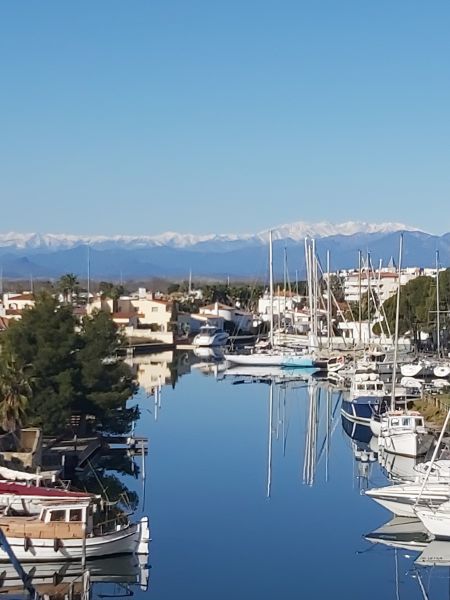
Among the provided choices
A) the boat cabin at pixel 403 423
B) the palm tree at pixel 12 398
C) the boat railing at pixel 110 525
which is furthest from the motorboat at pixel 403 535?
the palm tree at pixel 12 398

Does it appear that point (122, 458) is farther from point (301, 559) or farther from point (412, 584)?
point (412, 584)

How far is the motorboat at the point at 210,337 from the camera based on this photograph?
3585 inches

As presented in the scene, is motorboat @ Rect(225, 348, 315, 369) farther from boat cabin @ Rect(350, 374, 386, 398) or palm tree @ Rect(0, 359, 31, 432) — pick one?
palm tree @ Rect(0, 359, 31, 432)

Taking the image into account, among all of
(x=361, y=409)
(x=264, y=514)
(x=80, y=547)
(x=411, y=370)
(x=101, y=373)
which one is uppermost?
(x=101, y=373)

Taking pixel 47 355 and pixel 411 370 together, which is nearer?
pixel 47 355

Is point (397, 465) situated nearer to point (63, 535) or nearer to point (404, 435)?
point (404, 435)

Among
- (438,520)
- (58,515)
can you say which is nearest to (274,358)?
(438,520)

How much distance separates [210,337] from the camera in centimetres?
9162

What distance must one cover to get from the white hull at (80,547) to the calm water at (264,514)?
1.47 feet

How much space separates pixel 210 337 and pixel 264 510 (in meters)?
62.7

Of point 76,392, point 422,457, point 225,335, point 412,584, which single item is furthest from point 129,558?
point 225,335

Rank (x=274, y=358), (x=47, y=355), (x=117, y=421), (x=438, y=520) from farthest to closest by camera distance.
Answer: (x=274, y=358) < (x=117, y=421) < (x=47, y=355) < (x=438, y=520)

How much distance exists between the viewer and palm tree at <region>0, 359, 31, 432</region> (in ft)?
103

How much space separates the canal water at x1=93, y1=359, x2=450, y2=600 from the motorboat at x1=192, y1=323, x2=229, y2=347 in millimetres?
39393
